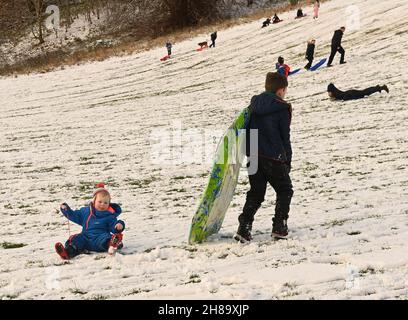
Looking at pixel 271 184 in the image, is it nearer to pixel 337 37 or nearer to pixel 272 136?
pixel 272 136

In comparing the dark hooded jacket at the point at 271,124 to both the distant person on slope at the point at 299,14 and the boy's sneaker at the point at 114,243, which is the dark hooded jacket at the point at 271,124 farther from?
the distant person on slope at the point at 299,14

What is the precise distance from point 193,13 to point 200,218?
158ft

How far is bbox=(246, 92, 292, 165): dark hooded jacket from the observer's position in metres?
5.33

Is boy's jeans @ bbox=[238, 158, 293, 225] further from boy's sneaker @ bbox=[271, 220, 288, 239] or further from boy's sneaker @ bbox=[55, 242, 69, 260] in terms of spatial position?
boy's sneaker @ bbox=[55, 242, 69, 260]

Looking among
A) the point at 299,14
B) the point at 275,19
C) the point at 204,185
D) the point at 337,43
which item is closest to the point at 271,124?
the point at 204,185

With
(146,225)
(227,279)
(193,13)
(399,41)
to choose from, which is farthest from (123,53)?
(227,279)

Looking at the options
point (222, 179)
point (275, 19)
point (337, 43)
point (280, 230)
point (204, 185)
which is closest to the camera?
point (222, 179)

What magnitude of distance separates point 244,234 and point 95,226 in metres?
1.71

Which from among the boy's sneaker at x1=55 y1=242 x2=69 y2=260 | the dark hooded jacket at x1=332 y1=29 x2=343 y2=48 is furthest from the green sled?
the dark hooded jacket at x1=332 y1=29 x2=343 y2=48

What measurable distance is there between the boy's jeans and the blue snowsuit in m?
1.48

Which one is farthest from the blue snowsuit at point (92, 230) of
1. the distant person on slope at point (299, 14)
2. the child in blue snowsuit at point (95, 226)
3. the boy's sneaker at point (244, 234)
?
the distant person on slope at point (299, 14)

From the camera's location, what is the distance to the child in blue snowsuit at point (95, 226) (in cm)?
577

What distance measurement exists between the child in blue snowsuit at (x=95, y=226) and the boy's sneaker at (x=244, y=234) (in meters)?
1.33

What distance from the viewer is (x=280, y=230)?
5793 millimetres
